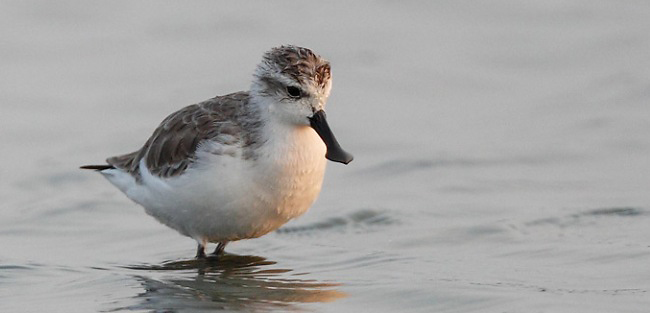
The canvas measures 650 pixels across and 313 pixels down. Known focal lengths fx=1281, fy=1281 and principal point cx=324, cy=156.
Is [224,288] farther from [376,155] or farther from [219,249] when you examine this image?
[376,155]

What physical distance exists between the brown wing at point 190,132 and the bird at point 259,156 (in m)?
0.01

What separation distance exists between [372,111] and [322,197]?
274cm

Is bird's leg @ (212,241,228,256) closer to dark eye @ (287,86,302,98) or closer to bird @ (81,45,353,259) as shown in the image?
bird @ (81,45,353,259)

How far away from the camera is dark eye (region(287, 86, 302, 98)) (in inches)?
332

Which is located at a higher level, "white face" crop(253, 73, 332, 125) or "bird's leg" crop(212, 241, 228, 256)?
"white face" crop(253, 73, 332, 125)

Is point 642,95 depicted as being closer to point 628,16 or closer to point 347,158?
point 628,16

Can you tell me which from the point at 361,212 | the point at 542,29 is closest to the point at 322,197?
the point at 361,212

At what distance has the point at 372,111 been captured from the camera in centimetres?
1402

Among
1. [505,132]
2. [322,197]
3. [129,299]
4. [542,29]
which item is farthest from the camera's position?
[542,29]

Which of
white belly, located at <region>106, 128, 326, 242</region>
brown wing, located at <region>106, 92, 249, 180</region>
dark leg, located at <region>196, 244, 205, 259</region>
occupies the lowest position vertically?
dark leg, located at <region>196, 244, 205, 259</region>

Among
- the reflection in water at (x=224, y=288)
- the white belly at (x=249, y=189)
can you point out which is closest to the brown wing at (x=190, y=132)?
the white belly at (x=249, y=189)

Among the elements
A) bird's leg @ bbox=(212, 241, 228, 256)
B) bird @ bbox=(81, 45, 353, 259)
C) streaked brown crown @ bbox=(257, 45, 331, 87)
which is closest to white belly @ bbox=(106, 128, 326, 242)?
bird @ bbox=(81, 45, 353, 259)

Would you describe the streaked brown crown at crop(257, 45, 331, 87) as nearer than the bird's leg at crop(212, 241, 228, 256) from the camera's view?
Yes

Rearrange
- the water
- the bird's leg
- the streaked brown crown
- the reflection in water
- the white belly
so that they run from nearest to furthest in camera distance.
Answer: the reflection in water
the water
the streaked brown crown
the white belly
the bird's leg
